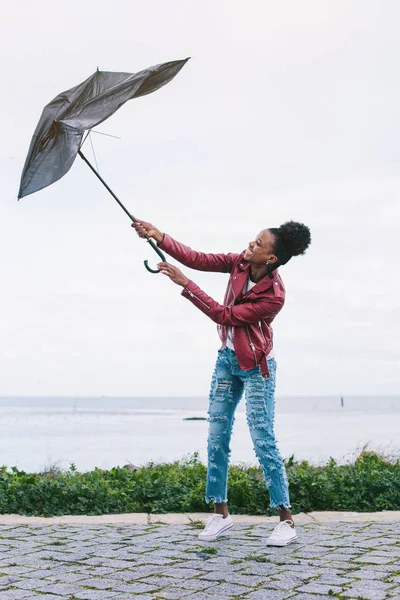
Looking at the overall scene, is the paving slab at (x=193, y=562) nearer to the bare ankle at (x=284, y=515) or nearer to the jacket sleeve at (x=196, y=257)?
the bare ankle at (x=284, y=515)

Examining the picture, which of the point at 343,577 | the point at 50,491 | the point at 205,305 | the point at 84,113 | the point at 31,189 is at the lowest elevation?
the point at 343,577

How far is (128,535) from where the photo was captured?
5.44 metres

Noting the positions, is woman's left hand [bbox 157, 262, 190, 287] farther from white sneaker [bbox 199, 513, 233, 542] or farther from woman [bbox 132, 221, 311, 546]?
white sneaker [bbox 199, 513, 233, 542]

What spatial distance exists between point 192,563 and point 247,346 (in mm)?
1534

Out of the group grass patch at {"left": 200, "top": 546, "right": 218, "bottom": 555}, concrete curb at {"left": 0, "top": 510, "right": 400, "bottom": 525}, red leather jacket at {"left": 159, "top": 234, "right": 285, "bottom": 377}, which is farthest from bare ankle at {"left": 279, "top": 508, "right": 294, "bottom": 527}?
red leather jacket at {"left": 159, "top": 234, "right": 285, "bottom": 377}

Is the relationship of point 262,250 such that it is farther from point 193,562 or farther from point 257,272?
point 193,562

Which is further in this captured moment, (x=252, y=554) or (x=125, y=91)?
(x=125, y=91)

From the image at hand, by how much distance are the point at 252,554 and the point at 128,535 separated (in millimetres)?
1127

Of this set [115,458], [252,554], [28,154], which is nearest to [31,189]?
[28,154]

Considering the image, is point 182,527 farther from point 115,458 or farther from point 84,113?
point 115,458

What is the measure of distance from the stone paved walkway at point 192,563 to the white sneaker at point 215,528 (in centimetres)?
8

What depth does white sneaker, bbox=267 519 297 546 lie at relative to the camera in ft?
16.3

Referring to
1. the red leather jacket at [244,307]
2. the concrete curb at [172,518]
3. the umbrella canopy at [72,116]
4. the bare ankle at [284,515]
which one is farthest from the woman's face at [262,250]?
the concrete curb at [172,518]

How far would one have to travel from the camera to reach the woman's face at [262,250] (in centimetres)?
533
